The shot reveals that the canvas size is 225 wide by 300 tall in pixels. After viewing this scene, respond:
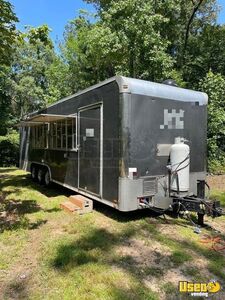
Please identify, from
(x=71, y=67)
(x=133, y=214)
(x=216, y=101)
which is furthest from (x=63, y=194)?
(x=71, y=67)

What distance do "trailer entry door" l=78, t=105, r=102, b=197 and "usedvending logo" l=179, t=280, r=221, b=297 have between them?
9.81 feet

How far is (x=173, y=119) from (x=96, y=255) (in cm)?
322

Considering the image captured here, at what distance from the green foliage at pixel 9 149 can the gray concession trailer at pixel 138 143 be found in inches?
543

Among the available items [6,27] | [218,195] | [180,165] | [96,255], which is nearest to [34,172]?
[6,27]

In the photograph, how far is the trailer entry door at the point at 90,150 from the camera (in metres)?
6.42

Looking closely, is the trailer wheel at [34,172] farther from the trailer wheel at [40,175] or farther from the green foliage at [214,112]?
the green foliage at [214,112]

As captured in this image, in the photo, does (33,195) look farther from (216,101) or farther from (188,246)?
(216,101)

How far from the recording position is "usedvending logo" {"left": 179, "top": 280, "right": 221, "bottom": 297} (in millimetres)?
3546

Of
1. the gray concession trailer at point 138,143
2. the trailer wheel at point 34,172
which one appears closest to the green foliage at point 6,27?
the gray concession trailer at point 138,143

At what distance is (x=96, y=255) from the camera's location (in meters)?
4.51

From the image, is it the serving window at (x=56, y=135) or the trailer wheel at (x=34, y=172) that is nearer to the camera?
the serving window at (x=56, y=135)

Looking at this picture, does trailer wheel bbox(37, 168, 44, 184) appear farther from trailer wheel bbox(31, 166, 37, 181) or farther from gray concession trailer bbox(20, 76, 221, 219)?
gray concession trailer bbox(20, 76, 221, 219)

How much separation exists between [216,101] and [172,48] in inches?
240

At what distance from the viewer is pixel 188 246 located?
16.0ft
